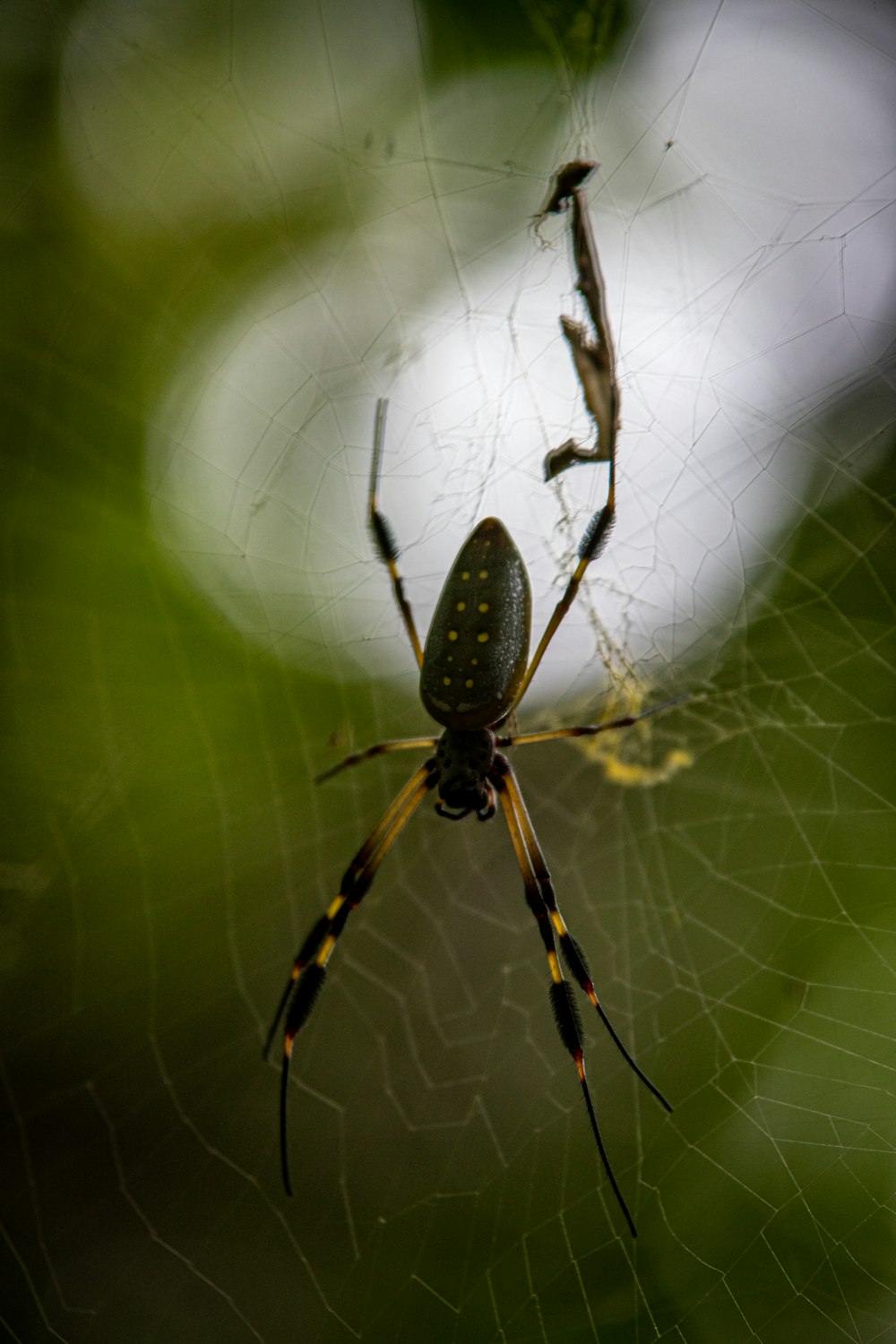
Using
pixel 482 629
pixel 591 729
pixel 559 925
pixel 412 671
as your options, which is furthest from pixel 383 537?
Answer: pixel 412 671

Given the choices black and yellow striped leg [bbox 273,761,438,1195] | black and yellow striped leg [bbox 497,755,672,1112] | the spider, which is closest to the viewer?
the spider

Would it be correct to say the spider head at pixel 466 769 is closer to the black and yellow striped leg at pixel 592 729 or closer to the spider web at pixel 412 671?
the black and yellow striped leg at pixel 592 729

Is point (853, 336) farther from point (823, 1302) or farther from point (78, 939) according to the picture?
point (78, 939)

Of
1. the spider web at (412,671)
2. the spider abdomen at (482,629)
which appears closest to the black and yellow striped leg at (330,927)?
the spider abdomen at (482,629)

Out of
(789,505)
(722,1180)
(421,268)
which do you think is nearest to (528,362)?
(789,505)

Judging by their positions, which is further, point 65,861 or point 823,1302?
point 65,861

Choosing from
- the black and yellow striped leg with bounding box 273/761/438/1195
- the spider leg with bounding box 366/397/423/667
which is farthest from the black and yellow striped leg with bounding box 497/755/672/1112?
the spider leg with bounding box 366/397/423/667

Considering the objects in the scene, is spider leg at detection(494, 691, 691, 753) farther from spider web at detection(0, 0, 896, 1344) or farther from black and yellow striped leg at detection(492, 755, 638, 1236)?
spider web at detection(0, 0, 896, 1344)
